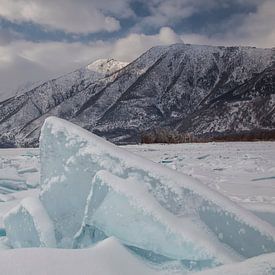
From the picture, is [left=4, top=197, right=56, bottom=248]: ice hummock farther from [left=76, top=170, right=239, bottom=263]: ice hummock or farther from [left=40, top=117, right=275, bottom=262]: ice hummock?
[left=76, top=170, right=239, bottom=263]: ice hummock

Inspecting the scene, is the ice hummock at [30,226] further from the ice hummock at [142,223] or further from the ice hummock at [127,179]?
the ice hummock at [142,223]

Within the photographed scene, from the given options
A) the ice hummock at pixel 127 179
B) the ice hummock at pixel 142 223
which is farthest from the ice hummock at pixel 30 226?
the ice hummock at pixel 142 223

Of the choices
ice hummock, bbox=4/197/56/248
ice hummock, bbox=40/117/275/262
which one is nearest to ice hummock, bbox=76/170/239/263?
ice hummock, bbox=40/117/275/262

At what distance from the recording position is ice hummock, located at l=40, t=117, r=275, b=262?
340 cm

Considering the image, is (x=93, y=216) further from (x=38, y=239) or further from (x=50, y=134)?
(x=50, y=134)

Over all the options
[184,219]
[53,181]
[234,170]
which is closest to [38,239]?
[53,181]

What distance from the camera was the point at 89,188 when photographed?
4219 millimetres

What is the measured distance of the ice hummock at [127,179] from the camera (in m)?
3.40

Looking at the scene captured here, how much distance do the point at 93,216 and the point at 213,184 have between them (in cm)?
577

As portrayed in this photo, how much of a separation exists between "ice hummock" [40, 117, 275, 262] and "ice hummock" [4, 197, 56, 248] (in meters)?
0.11

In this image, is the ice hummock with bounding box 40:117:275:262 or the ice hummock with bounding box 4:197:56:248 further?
the ice hummock with bounding box 4:197:56:248

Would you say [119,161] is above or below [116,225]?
above

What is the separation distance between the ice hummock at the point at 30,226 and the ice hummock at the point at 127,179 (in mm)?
113

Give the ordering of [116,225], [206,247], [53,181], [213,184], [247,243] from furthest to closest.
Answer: [213,184] < [53,181] < [116,225] < [247,243] < [206,247]
